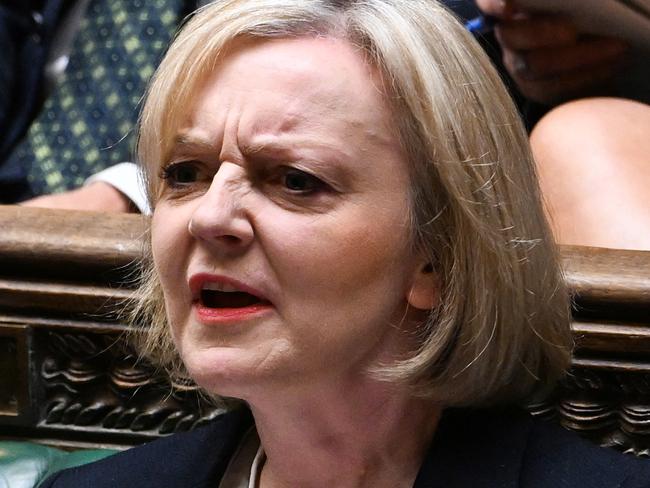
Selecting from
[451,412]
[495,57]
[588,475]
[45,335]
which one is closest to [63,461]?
[45,335]

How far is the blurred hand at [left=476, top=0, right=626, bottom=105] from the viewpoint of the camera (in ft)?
4.74

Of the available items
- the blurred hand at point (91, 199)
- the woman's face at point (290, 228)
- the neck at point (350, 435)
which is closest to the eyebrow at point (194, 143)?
the woman's face at point (290, 228)

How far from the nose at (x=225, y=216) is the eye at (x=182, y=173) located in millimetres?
55

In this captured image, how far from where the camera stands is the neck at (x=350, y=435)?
40.9 inches

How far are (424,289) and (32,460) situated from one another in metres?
0.52

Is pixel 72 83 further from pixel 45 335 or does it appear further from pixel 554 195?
pixel 554 195

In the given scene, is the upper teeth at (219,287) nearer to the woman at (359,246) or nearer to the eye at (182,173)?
the woman at (359,246)

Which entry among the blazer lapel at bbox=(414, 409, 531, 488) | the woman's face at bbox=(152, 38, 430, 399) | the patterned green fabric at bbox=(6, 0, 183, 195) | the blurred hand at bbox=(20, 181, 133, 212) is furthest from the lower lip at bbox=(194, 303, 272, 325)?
the patterned green fabric at bbox=(6, 0, 183, 195)

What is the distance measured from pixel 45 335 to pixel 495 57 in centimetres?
68

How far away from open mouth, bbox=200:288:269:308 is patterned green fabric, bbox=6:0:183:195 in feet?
2.46

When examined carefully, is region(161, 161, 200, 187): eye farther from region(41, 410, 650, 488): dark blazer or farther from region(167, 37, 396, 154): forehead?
region(41, 410, 650, 488): dark blazer

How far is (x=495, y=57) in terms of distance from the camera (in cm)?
153

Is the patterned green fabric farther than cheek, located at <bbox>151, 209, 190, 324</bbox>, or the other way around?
the patterned green fabric

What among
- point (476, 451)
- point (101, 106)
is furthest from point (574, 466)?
point (101, 106)
